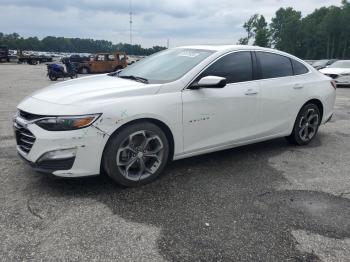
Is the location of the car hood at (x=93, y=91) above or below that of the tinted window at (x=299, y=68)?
below

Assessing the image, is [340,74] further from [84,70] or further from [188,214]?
[84,70]

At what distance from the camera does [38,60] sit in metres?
44.4

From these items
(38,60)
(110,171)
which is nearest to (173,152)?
(110,171)

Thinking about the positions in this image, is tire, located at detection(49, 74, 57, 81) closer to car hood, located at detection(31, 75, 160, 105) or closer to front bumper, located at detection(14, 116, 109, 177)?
car hood, located at detection(31, 75, 160, 105)

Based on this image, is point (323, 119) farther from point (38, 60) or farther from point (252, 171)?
point (38, 60)

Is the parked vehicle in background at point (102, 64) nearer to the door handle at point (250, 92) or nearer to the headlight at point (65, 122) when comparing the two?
the door handle at point (250, 92)

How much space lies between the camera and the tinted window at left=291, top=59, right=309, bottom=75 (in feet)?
18.1

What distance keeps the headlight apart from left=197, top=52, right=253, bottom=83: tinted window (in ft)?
5.17

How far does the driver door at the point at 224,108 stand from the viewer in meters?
4.18

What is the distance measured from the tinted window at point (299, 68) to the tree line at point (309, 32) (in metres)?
80.4

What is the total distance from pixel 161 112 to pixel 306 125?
2869 mm

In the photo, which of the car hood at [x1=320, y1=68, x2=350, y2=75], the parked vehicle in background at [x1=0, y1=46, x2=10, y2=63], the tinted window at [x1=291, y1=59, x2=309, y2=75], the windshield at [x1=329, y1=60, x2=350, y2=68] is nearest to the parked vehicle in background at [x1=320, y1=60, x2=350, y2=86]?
the car hood at [x1=320, y1=68, x2=350, y2=75]

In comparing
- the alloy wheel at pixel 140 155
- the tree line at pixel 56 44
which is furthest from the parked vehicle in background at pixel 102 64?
the tree line at pixel 56 44

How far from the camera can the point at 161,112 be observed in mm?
3881
